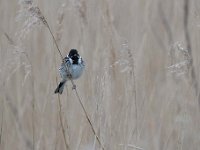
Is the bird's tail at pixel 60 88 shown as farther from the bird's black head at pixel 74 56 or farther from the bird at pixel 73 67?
the bird's black head at pixel 74 56

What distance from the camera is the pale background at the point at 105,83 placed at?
221cm

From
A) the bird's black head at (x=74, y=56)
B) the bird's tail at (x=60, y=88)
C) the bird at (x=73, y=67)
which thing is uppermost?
the bird's black head at (x=74, y=56)

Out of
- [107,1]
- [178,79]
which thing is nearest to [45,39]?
[107,1]

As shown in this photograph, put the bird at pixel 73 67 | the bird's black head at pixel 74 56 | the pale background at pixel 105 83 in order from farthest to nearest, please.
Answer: the bird's black head at pixel 74 56, the bird at pixel 73 67, the pale background at pixel 105 83

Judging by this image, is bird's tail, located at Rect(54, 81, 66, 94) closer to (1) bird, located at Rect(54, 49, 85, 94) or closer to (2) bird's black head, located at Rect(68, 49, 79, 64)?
(1) bird, located at Rect(54, 49, 85, 94)

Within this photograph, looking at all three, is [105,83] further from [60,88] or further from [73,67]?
[73,67]

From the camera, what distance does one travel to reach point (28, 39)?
2971mm

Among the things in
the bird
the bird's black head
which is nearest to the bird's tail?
the bird

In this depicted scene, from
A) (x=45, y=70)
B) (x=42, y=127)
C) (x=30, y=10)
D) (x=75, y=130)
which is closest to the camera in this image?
(x=30, y=10)

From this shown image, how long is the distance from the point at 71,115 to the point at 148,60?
607 millimetres

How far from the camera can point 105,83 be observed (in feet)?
6.47

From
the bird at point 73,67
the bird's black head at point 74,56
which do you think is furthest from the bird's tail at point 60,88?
the bird's black head at point 74,56

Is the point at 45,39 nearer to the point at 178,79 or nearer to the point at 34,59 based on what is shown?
the point at 34,59

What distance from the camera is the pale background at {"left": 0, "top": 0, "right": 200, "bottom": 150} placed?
7.24ft
